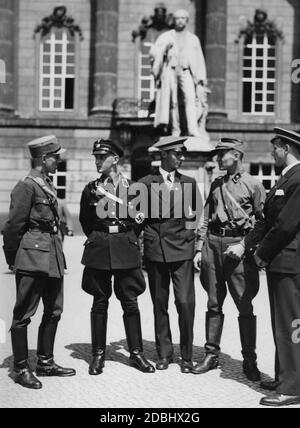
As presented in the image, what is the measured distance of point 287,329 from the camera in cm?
567

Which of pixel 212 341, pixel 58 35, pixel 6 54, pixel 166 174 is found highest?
pixel 58 35

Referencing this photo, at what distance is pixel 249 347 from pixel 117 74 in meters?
20.4

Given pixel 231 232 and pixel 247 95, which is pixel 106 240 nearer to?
pixel 231 232

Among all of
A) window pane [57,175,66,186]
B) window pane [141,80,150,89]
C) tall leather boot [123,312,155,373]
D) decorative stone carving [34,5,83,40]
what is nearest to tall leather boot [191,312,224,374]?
tall leather boot [123,312,155,373]

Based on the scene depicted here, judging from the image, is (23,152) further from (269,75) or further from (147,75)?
(269,75)

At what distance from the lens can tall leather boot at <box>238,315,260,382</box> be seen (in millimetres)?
6312

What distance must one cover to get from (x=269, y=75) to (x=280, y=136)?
21.6m

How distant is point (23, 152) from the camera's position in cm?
2495

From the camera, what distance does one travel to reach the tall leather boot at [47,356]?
20.7ft

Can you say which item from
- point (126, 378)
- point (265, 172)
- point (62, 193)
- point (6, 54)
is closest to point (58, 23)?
point (6, 54)

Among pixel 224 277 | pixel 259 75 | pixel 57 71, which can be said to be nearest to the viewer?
pixel 224 277
